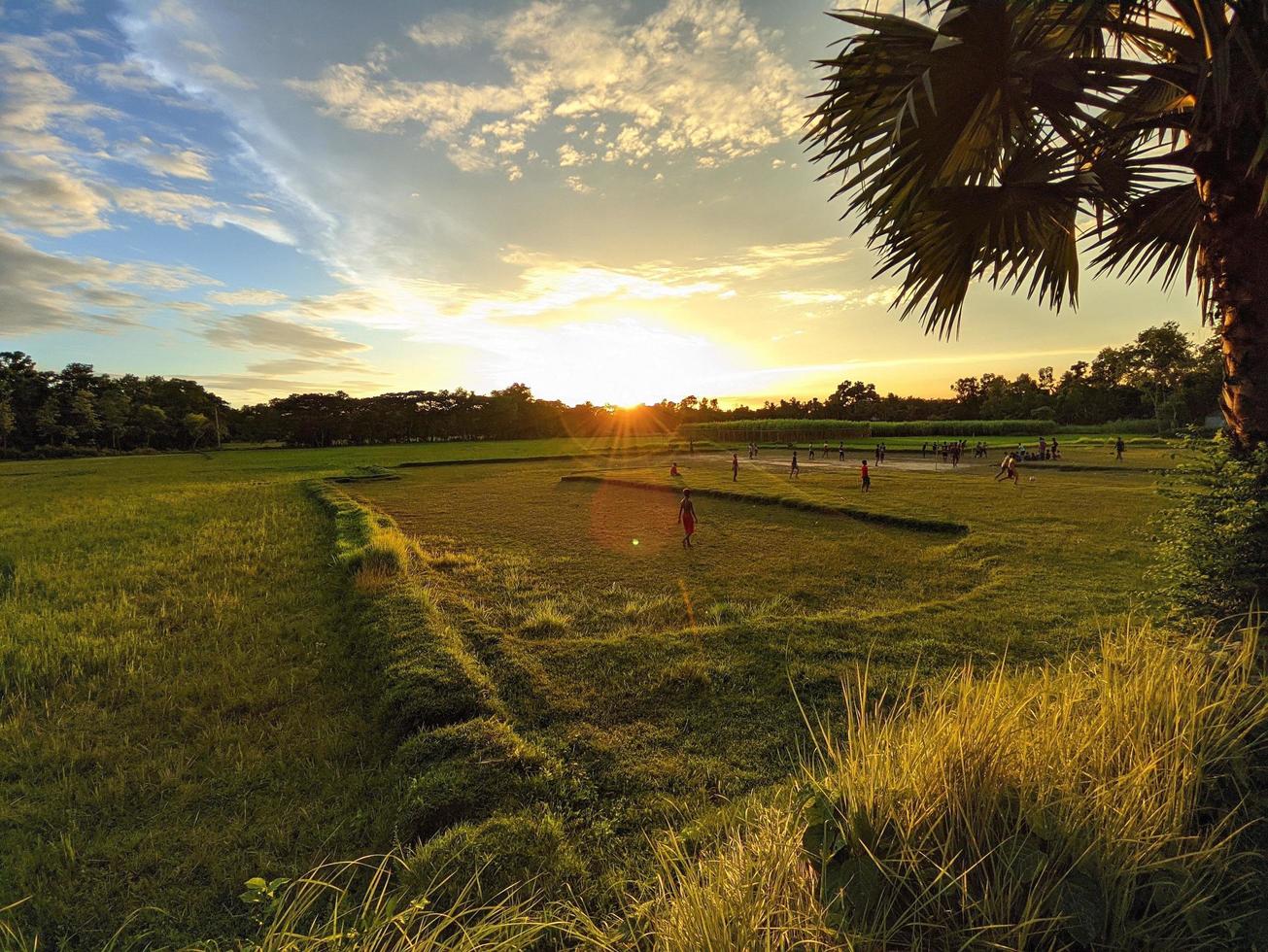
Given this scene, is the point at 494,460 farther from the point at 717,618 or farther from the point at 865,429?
the point at 865,429

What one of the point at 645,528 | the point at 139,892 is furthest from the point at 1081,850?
the point at 645,528

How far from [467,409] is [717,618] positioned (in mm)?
108290

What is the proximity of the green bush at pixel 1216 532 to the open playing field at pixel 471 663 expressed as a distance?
0.50 m

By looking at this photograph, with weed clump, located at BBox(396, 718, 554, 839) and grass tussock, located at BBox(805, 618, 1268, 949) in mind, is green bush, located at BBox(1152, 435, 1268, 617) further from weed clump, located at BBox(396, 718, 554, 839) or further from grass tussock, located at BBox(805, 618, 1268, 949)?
weed clump, located at BBox(396, 718, 554, 839)

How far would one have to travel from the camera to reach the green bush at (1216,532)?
4406 millimetres

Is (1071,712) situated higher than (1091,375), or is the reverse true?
(1091,375)

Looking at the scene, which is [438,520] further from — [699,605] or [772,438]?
[772,438]

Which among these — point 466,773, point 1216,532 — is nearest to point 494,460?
point 466,773

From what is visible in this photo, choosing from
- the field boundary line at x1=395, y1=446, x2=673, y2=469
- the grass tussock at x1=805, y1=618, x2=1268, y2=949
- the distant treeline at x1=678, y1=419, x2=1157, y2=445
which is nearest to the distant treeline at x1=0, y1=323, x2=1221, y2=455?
the distant treeline at x1=678, y1=419, x2=1157, y2=445

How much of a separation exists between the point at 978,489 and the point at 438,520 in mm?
21696

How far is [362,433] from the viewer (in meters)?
101

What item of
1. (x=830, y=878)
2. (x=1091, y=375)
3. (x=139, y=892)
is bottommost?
(x=139, y=892)

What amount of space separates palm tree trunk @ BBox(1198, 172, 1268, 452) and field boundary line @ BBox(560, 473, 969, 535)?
407 inches

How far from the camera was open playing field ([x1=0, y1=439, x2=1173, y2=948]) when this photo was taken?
3.87 m
